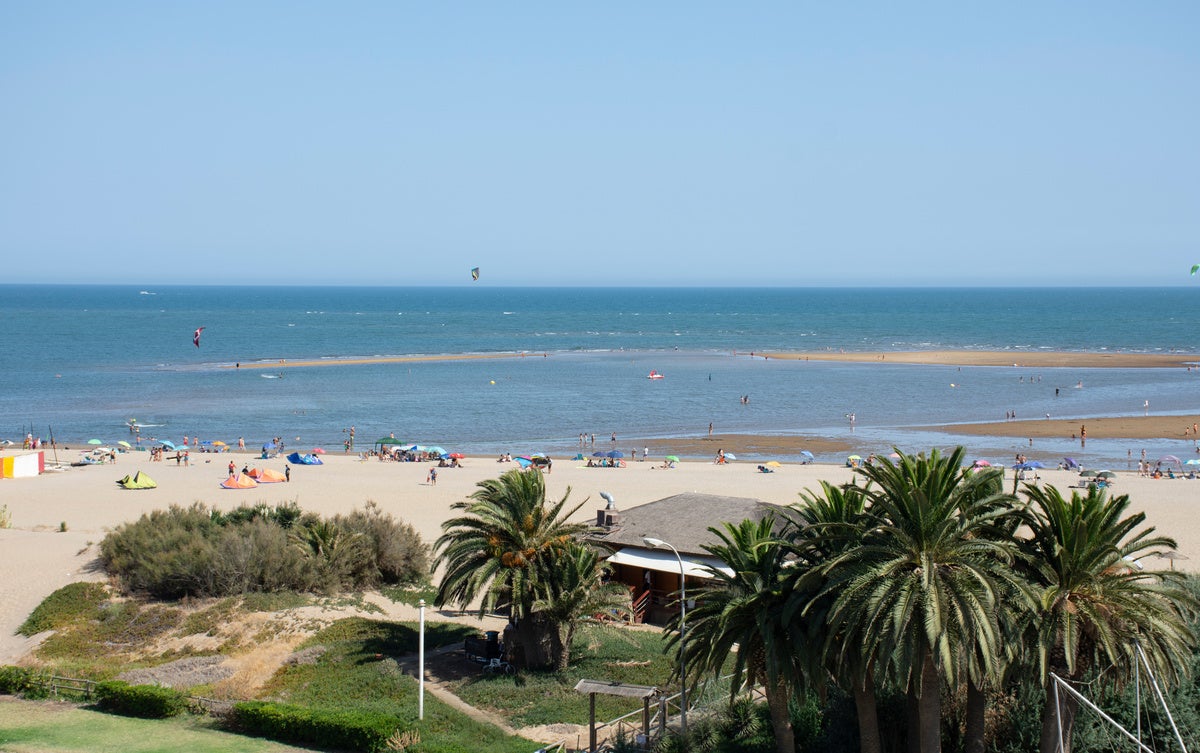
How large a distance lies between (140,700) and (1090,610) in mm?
17185

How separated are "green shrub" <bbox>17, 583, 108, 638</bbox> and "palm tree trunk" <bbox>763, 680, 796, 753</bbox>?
1840 cm

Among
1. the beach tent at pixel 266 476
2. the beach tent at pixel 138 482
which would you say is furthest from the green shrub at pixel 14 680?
the beach tent at pixel 266 476

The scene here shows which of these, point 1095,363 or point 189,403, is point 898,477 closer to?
point 189,403

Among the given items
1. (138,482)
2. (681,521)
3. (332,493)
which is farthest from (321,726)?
(138,482)

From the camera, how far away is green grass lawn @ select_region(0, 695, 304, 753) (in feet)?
64.2

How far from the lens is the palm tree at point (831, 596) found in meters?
15.8

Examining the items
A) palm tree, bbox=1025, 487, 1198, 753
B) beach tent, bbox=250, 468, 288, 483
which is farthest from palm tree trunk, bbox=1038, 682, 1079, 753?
beach tent, bbox=250, 468, 288, 483

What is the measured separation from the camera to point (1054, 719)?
16.2 m

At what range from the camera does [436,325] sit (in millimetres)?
182625

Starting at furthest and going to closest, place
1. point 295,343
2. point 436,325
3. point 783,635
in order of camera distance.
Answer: point 436,325 < point 295,343 < point 783,635

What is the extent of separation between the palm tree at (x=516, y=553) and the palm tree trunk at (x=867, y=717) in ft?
26.8

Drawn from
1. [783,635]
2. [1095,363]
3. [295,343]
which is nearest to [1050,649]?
[783,635]

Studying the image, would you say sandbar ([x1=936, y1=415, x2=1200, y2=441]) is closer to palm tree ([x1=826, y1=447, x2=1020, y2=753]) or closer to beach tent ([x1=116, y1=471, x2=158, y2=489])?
beach tent ([x1=116, y1=471, x2=158, y2=489])

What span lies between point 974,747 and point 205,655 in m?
16.7
